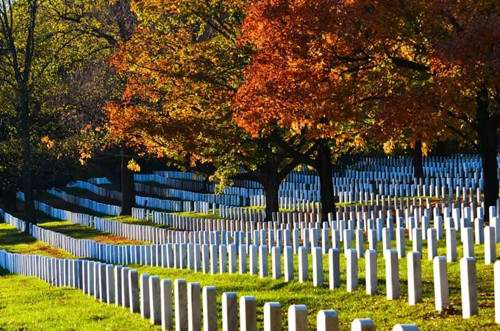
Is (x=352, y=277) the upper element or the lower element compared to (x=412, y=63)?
lower

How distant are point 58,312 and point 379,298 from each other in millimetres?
4791

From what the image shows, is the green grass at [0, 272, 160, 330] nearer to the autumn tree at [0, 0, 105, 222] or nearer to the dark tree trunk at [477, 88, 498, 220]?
the dark tree trunk at [477, 88, 498, 220]

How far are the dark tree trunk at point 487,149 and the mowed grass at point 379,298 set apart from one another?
6.44 m

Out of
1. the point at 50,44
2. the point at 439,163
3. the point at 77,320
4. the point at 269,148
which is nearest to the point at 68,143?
the point at 50,44

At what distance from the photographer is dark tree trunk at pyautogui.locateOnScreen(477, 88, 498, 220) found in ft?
68.0

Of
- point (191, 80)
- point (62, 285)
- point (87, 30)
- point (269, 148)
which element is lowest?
point (62, 285)

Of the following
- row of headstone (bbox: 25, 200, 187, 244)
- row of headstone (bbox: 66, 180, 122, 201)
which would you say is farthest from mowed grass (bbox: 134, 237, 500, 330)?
row of headstone (bbox: 66, 180, 122, 201)

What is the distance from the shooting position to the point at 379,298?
424 inches

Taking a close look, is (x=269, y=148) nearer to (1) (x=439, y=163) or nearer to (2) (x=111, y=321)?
(2) (x=111, y=321)

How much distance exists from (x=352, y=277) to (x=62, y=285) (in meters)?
7.19

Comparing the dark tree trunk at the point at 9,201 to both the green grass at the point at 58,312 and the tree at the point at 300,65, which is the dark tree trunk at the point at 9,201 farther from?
the green grass at the point at 58,312

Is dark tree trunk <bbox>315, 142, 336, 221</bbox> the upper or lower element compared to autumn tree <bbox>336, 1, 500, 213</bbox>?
lower

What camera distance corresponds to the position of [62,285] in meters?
16.8

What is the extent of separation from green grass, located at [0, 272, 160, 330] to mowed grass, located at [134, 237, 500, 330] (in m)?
1.60
